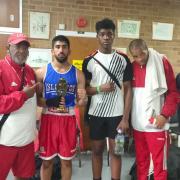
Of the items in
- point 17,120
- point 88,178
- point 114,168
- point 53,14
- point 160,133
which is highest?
point 53,14

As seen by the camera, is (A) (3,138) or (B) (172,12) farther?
(B) (172,12)

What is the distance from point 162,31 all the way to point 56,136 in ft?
9.61

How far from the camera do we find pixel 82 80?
2.51 metres

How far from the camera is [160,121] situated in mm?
2510

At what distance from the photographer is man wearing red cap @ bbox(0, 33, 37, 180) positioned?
2.16m

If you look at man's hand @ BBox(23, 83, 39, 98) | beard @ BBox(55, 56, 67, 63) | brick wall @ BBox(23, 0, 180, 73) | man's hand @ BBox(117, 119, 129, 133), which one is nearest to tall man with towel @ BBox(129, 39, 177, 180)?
man's hand @ BBox(117, 119, 129, 133)

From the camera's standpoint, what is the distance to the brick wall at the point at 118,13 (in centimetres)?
420

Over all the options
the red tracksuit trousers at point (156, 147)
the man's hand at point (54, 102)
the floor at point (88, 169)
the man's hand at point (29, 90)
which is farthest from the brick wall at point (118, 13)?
the red tracksuit trousers at point (156, 147)

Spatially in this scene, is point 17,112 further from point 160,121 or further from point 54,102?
point 160,121

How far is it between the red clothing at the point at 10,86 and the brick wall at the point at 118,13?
1.99 meters

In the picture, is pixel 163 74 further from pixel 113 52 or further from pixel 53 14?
pixel 53 14

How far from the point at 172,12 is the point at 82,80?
9.31ft

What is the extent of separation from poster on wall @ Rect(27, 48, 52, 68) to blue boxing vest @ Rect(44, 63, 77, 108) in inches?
69.2

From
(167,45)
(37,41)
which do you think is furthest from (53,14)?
(167,45)
